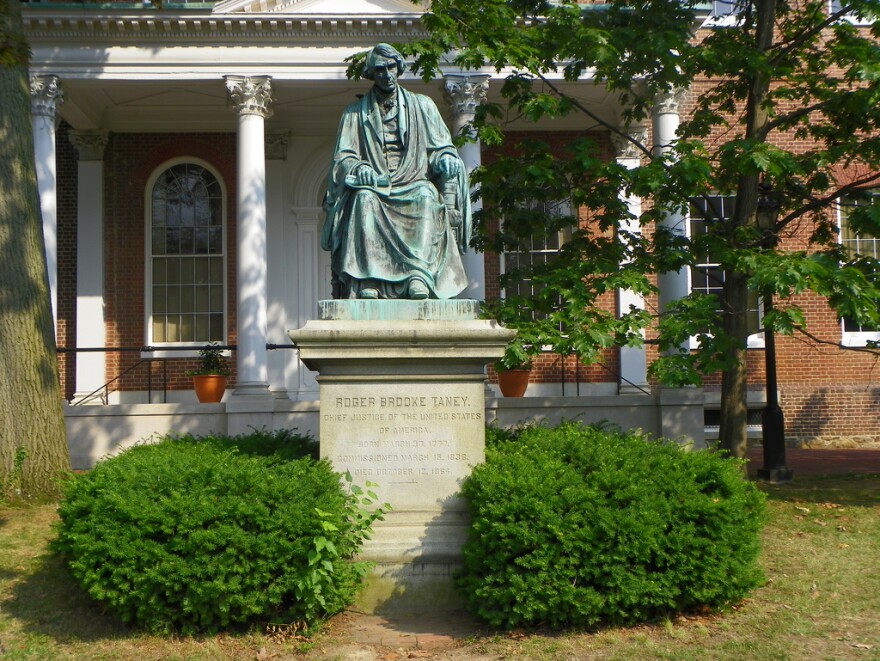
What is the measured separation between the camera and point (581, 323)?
9.21 meters

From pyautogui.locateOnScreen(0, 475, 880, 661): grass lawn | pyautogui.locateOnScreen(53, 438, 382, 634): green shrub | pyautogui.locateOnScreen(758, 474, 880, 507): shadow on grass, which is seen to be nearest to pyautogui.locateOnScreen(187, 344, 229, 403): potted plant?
pyautogui.locateOnScreen(0, 475, 880, 661): grass lawn

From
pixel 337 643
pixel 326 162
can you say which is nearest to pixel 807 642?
pixel 337 643

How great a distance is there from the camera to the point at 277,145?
17750 mm

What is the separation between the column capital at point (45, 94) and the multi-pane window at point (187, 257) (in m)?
3.31

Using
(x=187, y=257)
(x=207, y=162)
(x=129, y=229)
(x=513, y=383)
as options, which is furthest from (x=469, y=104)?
(x=129, y=229)

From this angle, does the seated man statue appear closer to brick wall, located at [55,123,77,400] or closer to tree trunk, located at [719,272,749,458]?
tree trunk, located at [719,272,749,458]

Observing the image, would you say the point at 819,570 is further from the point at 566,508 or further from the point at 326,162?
the point at 326,162

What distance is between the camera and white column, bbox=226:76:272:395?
14.5 meters

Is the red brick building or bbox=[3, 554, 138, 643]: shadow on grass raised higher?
the red brick building

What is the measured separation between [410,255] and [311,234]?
1122cm

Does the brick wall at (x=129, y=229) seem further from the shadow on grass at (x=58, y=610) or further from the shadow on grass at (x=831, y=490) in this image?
the shadow on grass at (x=58, y=610)

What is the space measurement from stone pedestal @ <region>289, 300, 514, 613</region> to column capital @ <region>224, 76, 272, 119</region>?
9.00 metres

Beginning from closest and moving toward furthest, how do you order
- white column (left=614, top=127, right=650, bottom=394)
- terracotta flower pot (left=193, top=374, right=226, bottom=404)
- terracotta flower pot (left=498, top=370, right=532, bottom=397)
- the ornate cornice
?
the ornate cornice < terracotta flower pot (left=193, top=374, right=226, bottom=404) < terracotta flower pot (left=498, top=370, right=532, bottom=397) < white column (left=614, top=127, right=650, bottom=394)

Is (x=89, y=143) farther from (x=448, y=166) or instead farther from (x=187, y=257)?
(x=448, y=166)
